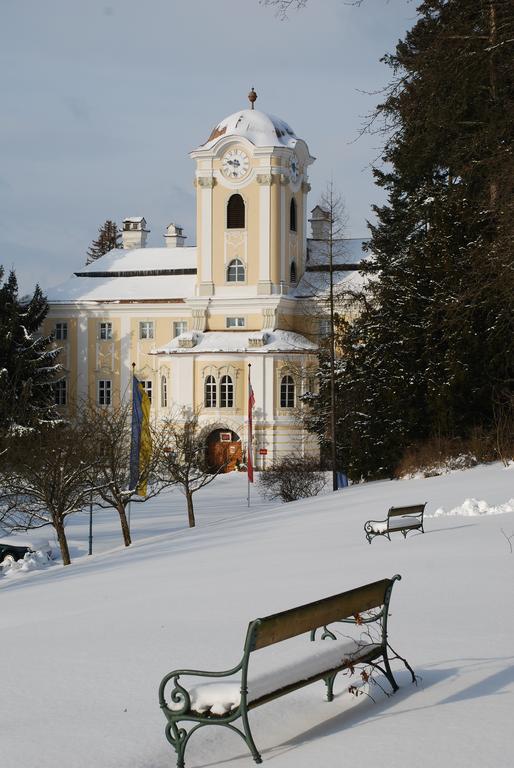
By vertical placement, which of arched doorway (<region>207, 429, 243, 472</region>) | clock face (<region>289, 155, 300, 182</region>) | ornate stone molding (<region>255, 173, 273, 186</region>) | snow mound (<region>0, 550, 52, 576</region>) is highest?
clock face (<region>289, 155, 300, 182</region>)

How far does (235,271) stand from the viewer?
2287 inches

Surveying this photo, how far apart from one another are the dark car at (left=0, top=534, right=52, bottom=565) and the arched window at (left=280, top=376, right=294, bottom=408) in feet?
87.9

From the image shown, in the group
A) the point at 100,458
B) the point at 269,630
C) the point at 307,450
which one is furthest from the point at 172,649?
the point at 307,450

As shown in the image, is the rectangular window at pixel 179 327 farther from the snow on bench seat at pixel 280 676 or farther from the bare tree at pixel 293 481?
the snow on bench seat at pixel 280 676

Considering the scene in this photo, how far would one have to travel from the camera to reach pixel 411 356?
31.3 m

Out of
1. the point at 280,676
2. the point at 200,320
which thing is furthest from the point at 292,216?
the point at 280,676

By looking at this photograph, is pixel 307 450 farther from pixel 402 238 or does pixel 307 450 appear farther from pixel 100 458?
pixel 100 458

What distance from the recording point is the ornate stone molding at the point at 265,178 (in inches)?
2238

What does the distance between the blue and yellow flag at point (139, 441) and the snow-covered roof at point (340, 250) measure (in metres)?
31.9

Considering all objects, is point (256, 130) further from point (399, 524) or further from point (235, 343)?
point (399, 524)

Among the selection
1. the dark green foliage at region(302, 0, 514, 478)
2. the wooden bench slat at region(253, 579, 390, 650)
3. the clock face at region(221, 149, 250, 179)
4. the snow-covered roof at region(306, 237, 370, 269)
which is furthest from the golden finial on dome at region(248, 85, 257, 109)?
the wooden bench slat at region(253, 579, 390, 650)

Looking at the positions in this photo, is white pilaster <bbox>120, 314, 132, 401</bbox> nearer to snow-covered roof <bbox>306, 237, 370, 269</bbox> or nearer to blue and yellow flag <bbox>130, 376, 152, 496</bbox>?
snow-covered roof <bbox>306, 237, 370, 269</bbox>

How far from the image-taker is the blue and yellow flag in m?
27.9

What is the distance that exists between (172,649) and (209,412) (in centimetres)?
4669
